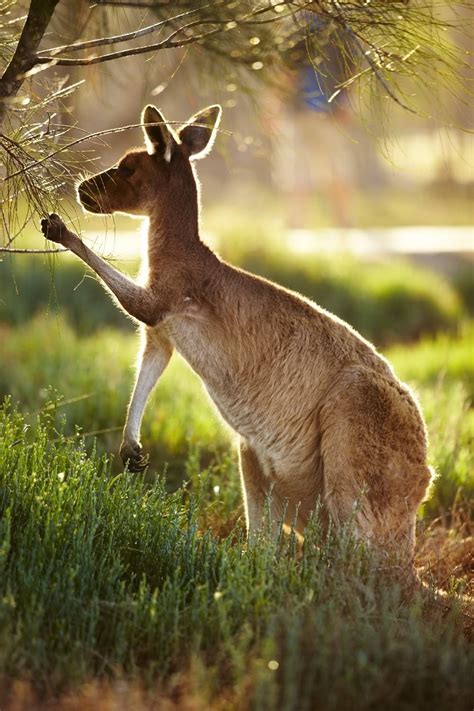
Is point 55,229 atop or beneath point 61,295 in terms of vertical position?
atop

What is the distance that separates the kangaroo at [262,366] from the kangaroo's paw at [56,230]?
0.44m

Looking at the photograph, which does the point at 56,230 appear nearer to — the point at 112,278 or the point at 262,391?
the point at 112,278

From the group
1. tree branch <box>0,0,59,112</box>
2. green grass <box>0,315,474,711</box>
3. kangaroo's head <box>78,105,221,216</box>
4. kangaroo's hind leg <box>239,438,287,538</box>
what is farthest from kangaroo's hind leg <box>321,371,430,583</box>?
tree branch <box>0,0,59,112</box>

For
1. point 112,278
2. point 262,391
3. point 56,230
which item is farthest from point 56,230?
point 262,391

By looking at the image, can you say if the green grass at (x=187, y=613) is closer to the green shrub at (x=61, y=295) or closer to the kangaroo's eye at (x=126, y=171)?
the kangaroo's eye at (x=126, y=171)

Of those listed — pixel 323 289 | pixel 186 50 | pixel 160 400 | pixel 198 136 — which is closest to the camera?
pixel 186 50

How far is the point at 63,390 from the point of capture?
643 cm

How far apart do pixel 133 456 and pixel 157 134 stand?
1.34m

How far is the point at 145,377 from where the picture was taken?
4398mm

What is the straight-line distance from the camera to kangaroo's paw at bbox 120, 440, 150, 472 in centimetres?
428

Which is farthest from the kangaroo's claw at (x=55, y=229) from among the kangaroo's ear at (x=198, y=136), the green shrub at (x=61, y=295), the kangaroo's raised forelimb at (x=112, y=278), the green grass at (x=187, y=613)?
the green shrub at (x=61, y=295)

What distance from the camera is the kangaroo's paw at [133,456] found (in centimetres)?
428

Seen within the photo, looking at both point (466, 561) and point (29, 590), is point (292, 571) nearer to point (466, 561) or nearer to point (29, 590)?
point (29, 590)

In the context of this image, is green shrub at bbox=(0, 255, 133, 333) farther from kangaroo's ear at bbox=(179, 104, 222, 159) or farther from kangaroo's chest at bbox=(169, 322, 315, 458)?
kangaroo's chest at bbox=(169, 322, 315, 458)
